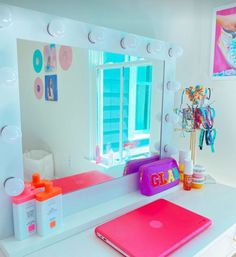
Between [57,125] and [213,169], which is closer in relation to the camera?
[57,125]

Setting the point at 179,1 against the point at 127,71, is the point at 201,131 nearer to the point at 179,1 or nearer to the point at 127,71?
the point at 127,71

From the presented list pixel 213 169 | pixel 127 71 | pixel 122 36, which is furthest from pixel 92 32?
pixel 213 169

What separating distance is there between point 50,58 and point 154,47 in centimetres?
49

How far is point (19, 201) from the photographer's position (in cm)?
68

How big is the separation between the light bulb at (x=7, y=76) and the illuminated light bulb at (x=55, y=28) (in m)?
0.18

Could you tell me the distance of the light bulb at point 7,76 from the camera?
0.64 metres

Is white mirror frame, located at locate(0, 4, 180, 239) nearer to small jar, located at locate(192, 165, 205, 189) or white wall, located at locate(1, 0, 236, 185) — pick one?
white wall, located at locate(1, 0, 236, 185)

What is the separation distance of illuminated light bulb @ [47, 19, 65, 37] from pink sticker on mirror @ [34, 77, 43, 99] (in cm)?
15

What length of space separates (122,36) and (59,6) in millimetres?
254

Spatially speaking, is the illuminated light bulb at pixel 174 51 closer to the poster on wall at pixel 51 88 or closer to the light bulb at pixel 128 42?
the light bulb at pixel 128 42

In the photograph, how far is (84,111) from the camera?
0.92 m

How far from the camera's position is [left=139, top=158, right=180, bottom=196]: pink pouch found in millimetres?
1018

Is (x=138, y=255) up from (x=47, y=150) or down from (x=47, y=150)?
down

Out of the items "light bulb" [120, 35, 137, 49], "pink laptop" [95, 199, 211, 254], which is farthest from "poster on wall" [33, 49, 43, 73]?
"pink laptop" [95, 199, 211, 254]
